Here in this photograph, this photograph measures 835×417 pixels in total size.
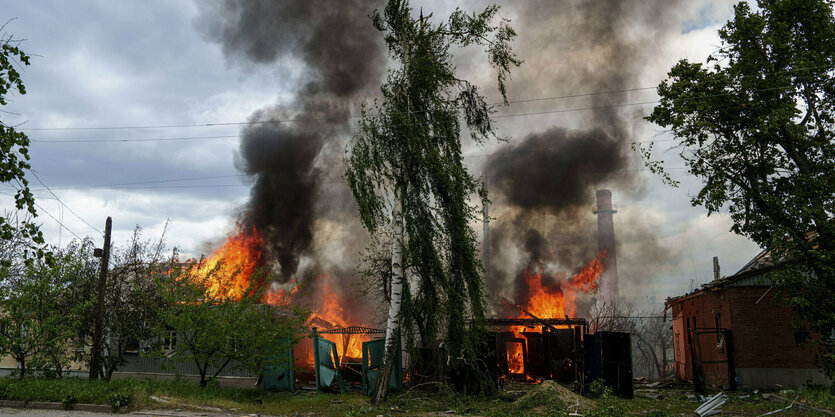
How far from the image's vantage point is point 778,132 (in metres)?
16.2

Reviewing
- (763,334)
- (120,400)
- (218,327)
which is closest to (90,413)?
(120,400)

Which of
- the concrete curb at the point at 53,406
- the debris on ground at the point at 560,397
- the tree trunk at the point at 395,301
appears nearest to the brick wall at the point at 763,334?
the debris on ground at the point at 560,397

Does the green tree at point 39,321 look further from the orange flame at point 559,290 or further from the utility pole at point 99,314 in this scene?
the orange flame at point 559,290

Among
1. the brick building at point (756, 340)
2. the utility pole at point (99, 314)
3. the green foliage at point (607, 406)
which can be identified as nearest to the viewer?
the green foliage at point (607, 406)

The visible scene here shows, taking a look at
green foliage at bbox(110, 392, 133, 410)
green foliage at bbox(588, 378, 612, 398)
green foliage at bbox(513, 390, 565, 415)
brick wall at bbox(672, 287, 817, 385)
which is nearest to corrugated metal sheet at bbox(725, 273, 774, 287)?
brick wall at bbox(672, 287, 817, 385)

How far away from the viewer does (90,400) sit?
45.7 feet

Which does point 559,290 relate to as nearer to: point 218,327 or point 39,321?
point 218,327

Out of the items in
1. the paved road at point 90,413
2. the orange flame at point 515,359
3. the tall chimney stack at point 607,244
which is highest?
the tall chimney stack at point 607,244

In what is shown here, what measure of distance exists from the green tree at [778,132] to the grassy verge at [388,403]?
316cm

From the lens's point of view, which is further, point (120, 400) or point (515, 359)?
→ point (515, 359)

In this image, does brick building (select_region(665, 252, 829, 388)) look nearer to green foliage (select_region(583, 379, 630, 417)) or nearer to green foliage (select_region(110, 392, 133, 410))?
green foliage (select_region(583, 379, 630, 417))

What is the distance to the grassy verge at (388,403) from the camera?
43.5 feet

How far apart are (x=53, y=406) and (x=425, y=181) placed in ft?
37.8

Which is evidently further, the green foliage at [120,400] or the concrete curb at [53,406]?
the concrete curb at [53,406]
